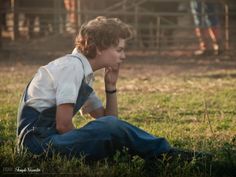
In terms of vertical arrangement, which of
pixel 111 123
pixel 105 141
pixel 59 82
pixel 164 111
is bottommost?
pixel 164 111

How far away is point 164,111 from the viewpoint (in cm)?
615

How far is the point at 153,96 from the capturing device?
728cm

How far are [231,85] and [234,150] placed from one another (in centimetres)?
445

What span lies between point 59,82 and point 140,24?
34.6ft

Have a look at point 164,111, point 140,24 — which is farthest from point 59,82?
point 140,24

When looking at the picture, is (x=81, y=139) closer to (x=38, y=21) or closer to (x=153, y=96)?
(x=153, y=96)

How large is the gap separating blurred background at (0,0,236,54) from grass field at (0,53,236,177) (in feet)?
3.88

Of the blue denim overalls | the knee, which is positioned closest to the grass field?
the blue denim overalls

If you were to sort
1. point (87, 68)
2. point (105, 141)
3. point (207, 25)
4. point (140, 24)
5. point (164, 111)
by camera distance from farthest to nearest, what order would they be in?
point (140, 24), point (207, 25), point (164, 111), point (87, 68), point (105, 141)

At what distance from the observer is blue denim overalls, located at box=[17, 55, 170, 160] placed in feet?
11.5

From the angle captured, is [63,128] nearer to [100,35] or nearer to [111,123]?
[111,123]

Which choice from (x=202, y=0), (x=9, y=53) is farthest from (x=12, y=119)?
(x=202, y=0)

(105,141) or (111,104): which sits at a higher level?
(111,104)

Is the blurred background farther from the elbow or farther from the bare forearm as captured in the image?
the elbow
